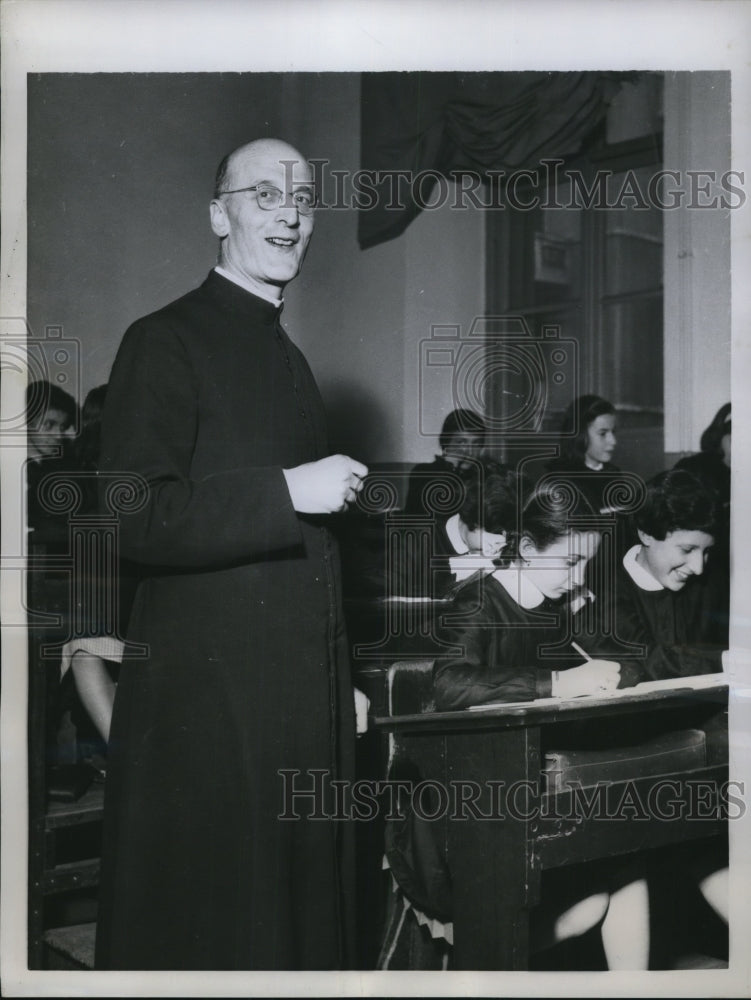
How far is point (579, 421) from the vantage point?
5.50ft

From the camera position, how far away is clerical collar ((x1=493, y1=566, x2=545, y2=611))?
1654 millimetres

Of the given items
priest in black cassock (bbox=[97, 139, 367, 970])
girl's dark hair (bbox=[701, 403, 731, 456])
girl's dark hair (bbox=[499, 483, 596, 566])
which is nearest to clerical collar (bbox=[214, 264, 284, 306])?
priest in black cassock (bbox=[97, 139, 367, 970])

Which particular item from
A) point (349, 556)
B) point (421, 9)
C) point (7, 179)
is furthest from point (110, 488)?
point (421, 9)

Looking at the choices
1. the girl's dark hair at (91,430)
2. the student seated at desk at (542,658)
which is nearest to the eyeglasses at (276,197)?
the girl's dark hair at (91,430)

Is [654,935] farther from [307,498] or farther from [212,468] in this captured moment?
[212,468]

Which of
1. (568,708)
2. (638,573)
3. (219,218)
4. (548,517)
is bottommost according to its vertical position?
(568,708)

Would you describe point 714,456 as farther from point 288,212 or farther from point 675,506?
point 288,212

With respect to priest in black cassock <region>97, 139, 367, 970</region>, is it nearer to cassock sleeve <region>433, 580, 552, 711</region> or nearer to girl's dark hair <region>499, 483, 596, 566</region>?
cassock sleeve <region>433, 580, 552, 711</region>

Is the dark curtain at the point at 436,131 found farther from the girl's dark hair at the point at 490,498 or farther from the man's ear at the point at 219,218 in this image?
the girl's dark hair at the point at 490,498

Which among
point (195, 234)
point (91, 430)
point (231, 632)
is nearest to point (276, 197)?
point (195, 234)

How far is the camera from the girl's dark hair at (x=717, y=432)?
5.52ft

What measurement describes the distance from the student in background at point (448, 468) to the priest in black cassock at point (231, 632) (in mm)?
106

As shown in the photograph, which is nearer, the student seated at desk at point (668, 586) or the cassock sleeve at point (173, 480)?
the cassock sleeve at point (173, 480)

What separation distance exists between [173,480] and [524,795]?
31.8 inches
